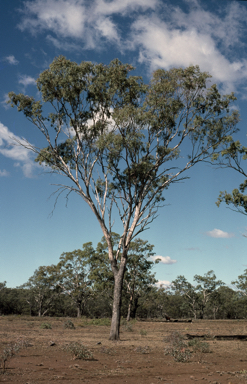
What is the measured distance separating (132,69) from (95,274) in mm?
32136

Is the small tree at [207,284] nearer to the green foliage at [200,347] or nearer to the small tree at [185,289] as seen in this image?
the small tree at [185,289]

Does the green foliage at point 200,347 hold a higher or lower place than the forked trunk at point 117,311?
lower

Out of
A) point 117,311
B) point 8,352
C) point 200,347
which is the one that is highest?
point 117,311

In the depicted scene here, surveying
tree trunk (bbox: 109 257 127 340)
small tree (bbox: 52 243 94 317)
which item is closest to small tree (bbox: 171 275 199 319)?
small tree (bbox: 52 243 94 317)

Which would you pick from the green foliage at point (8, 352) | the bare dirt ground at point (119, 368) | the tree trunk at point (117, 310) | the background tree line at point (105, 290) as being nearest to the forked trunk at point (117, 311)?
the tree trunk at point (117, 310)

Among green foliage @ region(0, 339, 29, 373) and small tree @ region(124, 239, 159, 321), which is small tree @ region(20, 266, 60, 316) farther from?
green foliage @ region(0, 339, 29, 373)

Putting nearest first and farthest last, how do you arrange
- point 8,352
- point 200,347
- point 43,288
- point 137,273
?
1. point 8,352
2. point 200,347
3. point 137,273
4. point 43,288

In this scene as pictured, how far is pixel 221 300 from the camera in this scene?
7475 centimetres

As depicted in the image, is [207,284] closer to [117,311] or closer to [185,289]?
[185,289]

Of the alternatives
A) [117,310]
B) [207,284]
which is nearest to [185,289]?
[207,284]

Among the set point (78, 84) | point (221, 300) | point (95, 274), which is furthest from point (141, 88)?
point (221, 300)

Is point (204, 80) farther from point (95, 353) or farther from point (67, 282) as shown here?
point (67, 282)

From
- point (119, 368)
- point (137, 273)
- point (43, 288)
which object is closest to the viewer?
point (119, 368)

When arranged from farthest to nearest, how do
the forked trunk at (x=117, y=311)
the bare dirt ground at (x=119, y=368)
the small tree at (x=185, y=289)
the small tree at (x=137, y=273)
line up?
1. the small tree at (x=185, y=289)
2. the small tree at (x=137, y=273)
3. the forked trunk at (x=117, y=311)
4. the bare dirt ground at (x=119, y=368)
